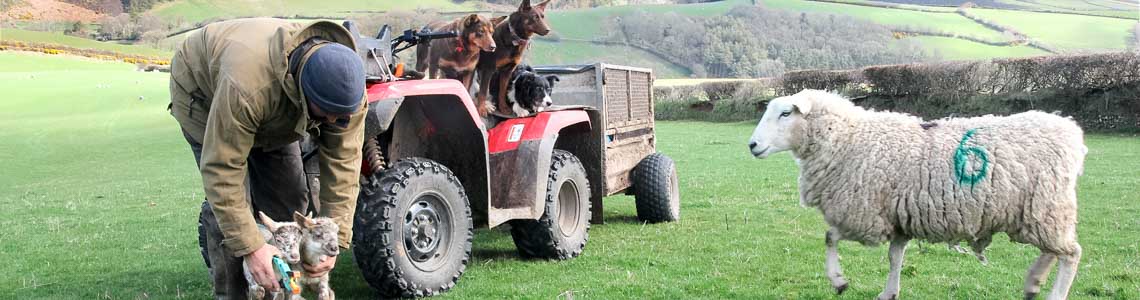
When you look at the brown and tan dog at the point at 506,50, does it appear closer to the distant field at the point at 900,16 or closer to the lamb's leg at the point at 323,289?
the lamb's leg at the point at 323,289

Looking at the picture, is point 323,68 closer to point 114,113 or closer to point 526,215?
point 526,215

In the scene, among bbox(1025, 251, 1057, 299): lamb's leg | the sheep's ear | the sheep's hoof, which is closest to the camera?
bbox(1025, 251, 1057, 299): lamb's leg

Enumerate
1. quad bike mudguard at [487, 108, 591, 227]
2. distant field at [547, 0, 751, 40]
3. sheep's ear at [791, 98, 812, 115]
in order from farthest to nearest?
distant field at [547, 0, 751, 40], quad bike mudguard at [487, 108, 591, 227], sheep's ear at [791, 98, 812, 115]

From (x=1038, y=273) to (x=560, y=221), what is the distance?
332cm

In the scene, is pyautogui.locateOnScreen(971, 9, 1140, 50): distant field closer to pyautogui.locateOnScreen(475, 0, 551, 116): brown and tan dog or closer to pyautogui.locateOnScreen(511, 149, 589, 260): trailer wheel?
pyautogui.locateOnScreen(511, 149, 589, 260): trailer wheel

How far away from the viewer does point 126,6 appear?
72312mm

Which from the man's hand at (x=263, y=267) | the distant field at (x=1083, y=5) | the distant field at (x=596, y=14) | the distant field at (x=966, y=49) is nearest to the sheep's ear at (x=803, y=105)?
the man's hand at (x=263, y=267)

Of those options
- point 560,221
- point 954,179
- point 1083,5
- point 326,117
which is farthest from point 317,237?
point 1083,5

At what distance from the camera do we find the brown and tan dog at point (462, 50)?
5.80m

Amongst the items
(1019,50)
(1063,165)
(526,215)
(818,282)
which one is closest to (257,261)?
(526,215)

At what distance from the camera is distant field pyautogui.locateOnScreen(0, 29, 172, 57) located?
218ft

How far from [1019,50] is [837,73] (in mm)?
31153

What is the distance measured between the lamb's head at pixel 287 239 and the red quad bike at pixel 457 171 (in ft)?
2.78

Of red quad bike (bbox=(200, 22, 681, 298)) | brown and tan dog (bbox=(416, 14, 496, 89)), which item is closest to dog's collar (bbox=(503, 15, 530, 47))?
brown and tan dog (bbox=(416, 14, 496, 89))
